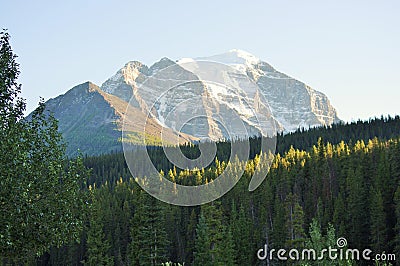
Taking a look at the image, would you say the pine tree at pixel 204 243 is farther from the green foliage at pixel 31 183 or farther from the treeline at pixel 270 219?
the green foliage at pixel 31 183

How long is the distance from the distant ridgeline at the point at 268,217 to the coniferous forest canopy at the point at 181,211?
17cm

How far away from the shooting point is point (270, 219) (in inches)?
3492

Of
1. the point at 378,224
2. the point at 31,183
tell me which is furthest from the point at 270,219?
the point at 31,183

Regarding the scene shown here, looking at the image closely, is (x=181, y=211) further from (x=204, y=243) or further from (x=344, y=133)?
(x=344, y=133)

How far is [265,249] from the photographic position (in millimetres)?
67375

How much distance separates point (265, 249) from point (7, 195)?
5418 centimetres

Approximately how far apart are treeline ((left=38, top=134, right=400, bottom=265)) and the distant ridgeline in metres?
0.14

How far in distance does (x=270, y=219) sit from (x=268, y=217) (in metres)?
0.83

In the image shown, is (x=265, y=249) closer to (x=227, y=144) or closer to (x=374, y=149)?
(x=374, y=149)

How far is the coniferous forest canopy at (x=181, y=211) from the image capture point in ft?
63.4

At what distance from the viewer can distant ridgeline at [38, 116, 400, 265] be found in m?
51.8

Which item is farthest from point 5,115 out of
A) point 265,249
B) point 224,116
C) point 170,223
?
point 170,223

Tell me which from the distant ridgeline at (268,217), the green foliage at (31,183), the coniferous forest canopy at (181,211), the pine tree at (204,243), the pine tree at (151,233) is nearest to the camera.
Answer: the green foliage at (31,183)

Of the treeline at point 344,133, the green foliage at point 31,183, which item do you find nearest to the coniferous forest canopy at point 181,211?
the green foliage at point 31,183
